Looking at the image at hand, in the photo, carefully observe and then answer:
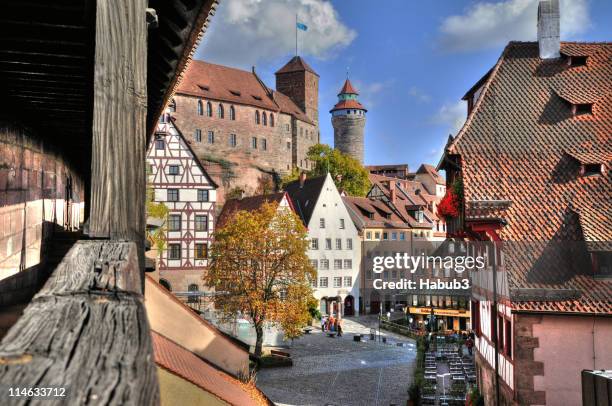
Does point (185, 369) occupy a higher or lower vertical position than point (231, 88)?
lower

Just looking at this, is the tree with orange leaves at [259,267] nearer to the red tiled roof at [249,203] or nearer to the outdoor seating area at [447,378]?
the outdoor seating area at [447,378]

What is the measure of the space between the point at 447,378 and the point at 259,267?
10.1 m

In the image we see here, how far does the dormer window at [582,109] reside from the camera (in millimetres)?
14605

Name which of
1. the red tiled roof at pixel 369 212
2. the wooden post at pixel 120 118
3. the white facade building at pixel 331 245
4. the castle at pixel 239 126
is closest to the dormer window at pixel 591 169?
the wooden post at pixel 120 118

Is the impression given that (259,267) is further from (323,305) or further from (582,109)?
(323,305)

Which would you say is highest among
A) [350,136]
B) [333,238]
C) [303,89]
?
[303,89]

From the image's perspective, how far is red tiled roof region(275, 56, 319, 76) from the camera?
3674 inches

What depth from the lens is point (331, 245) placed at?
51.3 meters

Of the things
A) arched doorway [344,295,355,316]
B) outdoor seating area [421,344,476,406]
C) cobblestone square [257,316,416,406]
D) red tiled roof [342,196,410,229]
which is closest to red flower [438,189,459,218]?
outdoor seating area [421,344,476,406]

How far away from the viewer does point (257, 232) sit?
29.9 m

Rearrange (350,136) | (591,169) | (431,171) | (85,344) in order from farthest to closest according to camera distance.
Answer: (431,171) → (350,136) → (591,169) → (85,344)

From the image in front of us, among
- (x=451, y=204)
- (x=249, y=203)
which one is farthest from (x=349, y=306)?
(x=451, y=204)

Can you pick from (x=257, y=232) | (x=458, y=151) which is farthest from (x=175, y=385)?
(x=257, y=232)

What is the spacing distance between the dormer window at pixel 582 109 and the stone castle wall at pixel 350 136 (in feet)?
283
